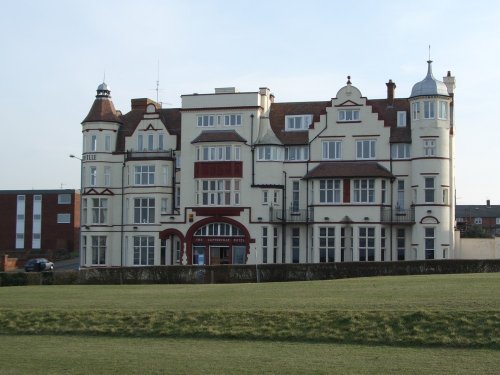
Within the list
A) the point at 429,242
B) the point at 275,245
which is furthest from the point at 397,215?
the point at 275,245

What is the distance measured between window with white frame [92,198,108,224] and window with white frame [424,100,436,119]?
26.1m

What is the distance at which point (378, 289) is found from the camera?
3338 cm

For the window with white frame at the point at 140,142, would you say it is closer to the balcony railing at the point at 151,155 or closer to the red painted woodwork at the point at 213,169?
the balcony railing at the point at 151,155

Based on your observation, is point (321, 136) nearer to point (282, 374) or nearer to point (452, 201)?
point (452, 201)

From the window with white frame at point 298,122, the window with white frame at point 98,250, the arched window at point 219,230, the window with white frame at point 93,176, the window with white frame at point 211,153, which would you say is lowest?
the window with white frame at point 98,250

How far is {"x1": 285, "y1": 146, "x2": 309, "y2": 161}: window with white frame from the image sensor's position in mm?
63562

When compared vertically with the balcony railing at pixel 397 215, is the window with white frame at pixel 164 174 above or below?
above

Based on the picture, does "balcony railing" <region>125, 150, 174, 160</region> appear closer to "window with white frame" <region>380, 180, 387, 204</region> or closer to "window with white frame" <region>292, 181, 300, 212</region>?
"window with white frame" <region>292, 181, 300, 212</region>

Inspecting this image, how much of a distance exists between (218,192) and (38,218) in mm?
38114

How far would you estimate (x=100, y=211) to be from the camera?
66875mm

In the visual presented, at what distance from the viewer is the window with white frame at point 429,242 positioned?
59.6 meters

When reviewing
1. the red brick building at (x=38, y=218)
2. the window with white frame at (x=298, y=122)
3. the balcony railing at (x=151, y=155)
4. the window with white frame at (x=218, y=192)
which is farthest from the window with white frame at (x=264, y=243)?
the red brick building at (x=38, y=218)

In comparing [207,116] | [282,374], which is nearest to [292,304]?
[282,374]

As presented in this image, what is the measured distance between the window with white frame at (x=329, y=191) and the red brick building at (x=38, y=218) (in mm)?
41318
